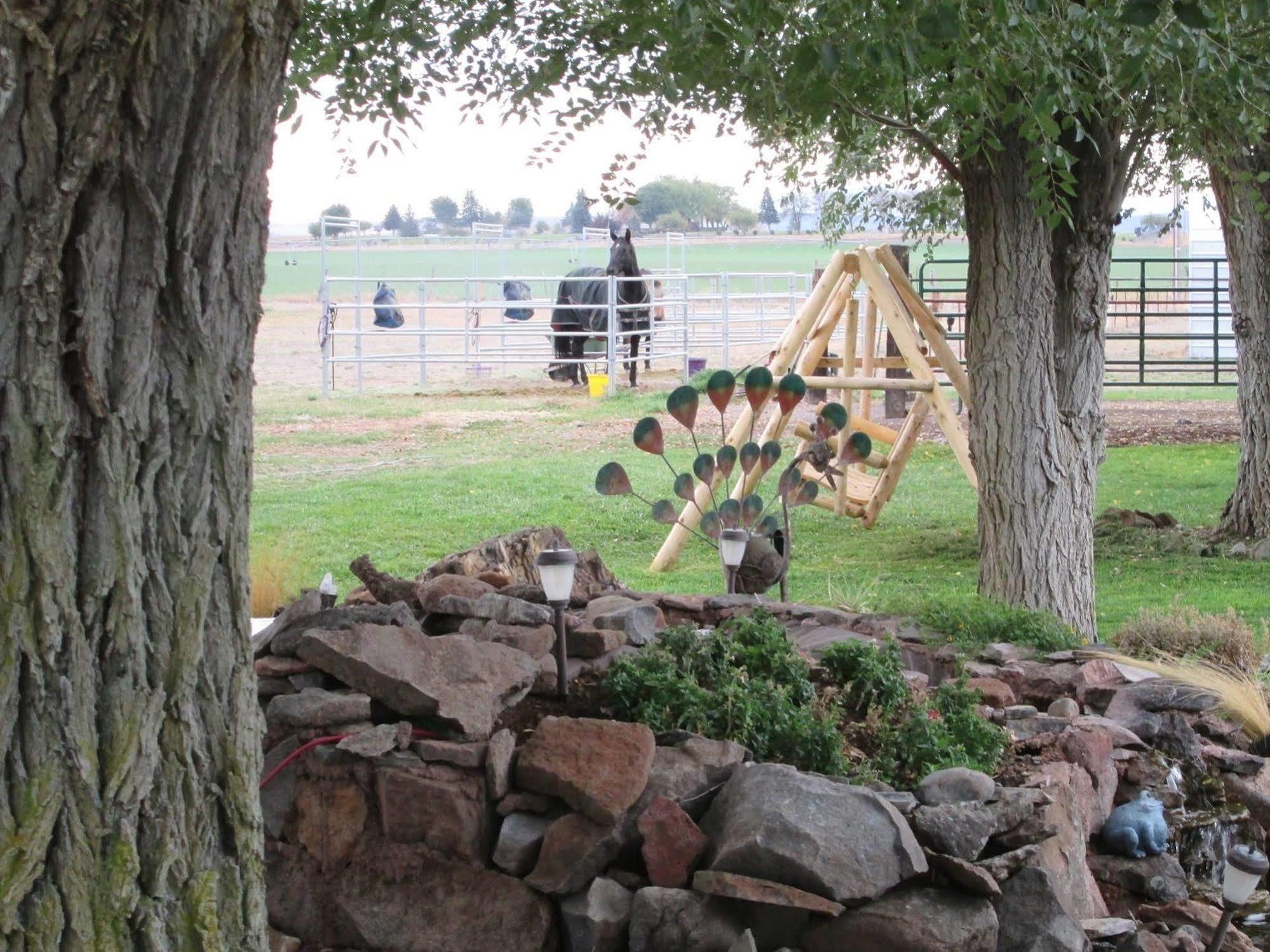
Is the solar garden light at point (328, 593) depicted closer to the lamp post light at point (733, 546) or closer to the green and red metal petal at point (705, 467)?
the lamp post light at point (733, 546)

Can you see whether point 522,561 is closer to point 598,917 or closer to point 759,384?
point 759,384

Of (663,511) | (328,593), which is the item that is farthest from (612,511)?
(328,593)

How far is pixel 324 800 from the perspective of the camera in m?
3.03

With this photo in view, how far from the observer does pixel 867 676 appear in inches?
141

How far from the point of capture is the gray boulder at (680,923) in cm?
266

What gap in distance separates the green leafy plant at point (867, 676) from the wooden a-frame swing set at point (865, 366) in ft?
9.38

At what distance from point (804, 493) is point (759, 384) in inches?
25.1

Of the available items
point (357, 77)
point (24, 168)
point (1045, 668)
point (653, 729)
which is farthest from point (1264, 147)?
point (24, 168)

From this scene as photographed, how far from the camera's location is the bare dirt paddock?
1346cm

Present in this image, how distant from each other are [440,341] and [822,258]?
94.5 ft

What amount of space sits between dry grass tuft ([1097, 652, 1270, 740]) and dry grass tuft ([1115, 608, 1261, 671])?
0.66ft

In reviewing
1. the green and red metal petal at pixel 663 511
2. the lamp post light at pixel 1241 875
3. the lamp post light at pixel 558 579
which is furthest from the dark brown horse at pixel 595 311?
the lamp post light at pixel 1241 875

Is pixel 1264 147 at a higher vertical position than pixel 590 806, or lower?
higher

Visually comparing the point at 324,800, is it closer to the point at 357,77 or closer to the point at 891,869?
the point at 891,869
